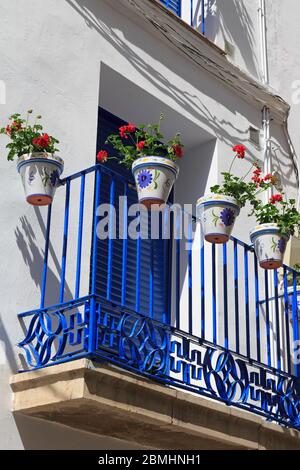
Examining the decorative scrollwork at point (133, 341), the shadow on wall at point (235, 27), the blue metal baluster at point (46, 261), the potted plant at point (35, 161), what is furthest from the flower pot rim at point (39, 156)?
the shadow on wall at point (235, 27)

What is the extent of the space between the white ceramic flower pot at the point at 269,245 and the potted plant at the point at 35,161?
1813mm

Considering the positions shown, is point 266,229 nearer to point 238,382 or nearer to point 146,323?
point 238,382

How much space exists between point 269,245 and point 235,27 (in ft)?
10.3

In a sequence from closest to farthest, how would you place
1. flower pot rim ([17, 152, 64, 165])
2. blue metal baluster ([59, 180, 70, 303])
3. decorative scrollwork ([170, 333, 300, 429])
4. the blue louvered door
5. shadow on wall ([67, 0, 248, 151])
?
flower pot rim ([17, 152, 64, 165]) < blue metal baluster ([59, 180, 70, 303]) < decorative scrollwork ([170, 333, 300, 429]) < the blue louvered door < shadow on wall ([67, 0, 248, 151])

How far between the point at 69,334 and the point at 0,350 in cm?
49

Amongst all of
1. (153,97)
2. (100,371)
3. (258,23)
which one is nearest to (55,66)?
(153,97)

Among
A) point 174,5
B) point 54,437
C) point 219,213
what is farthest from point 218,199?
point 174,5

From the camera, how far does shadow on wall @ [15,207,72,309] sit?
687 cm

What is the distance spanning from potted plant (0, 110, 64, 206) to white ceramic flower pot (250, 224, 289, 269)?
1.81m

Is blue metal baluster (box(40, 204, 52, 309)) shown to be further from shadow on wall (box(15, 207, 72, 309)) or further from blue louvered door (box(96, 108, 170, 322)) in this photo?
blue louvered door (box(96, 108, 170, 322))

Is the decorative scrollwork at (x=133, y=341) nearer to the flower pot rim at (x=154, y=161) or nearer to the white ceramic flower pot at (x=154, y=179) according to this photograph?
the white ceramic flower pot at (x=154, y=179)

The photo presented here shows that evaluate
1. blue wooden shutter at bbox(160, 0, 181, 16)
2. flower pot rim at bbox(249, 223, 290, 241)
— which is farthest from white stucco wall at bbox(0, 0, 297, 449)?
flower pot rim at bbox(249, 223, 290, 241)

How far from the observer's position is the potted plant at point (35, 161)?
6586 millimetres

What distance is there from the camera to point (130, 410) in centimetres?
638
